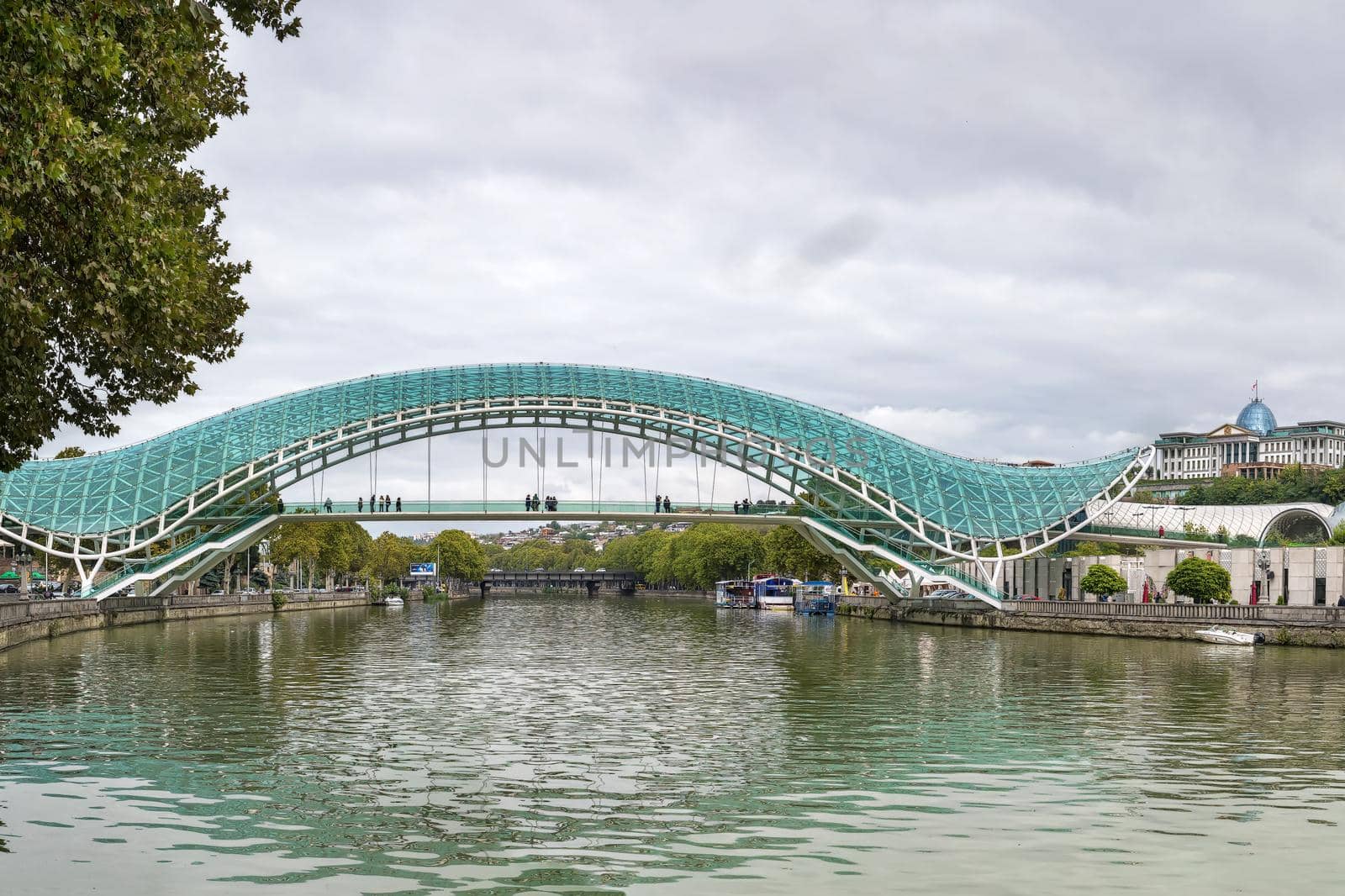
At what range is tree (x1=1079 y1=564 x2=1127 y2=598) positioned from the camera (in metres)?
66.4

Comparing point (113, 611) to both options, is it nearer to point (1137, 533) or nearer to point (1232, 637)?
point (1232, 637)

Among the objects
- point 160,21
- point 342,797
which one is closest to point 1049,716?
point 342,797

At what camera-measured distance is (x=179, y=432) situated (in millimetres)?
81625

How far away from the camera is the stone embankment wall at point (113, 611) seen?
155ft

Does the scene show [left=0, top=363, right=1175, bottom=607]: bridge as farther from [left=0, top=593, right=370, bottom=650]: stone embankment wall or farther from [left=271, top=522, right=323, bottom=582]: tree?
[left=271, top=522, right=323, bottom=582]: tree

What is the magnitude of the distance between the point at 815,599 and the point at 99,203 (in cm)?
8724

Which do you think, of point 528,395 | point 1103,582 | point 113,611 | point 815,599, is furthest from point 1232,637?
point 113,611

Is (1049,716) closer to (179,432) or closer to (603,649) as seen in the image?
(603,649)

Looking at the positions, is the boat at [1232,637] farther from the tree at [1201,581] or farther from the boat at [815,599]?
the boat at [815,599]

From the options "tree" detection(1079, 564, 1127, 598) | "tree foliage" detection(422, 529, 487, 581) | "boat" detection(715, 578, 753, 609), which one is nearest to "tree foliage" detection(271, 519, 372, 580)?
"tree foliage" detection(422, 529, 487, 581)

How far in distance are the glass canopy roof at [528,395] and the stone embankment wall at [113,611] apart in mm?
6666

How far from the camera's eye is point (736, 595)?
13475 cm

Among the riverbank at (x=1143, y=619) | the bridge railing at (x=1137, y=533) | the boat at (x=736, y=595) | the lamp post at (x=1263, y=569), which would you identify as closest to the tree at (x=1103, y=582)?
the riverbank at (x=1143, y=619)

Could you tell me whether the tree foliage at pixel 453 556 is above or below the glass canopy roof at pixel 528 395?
below
